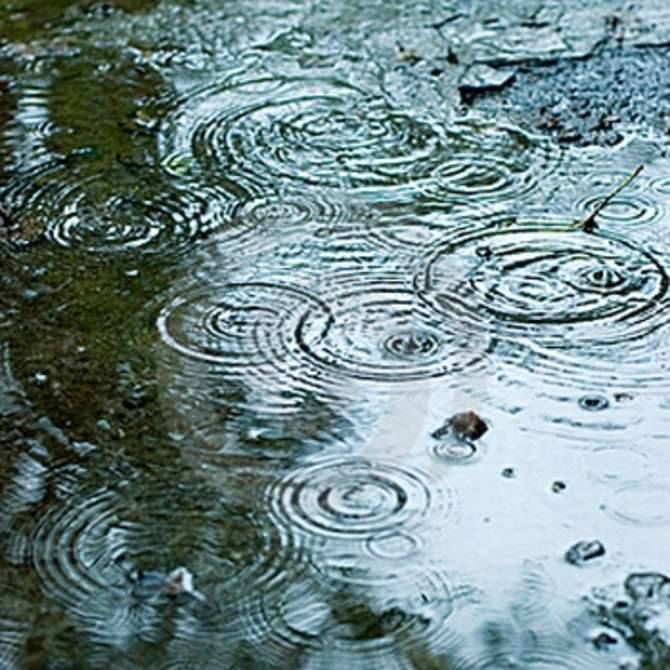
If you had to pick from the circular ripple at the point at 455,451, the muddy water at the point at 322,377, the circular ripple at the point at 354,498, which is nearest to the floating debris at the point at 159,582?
the muddy water at the point at 322,377

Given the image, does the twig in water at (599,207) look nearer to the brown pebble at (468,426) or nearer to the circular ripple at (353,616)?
the brown pebble at (468,426)

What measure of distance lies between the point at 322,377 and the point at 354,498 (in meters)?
0.30

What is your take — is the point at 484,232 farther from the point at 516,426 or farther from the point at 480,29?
the point at 480,29

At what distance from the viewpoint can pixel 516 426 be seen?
1.86 m

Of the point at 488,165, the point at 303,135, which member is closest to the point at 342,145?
the point at 303,135

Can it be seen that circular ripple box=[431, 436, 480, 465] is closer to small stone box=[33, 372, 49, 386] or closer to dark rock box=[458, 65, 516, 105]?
small stone box=[33, 372, 49, 386]

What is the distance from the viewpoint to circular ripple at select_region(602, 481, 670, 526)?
5.51 ft

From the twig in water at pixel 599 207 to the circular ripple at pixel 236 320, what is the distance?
556mm

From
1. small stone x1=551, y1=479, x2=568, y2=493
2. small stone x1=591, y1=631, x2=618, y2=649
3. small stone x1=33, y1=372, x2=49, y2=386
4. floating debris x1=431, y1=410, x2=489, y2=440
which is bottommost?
small stone x1=591, y1=631, x2=618, y2=649

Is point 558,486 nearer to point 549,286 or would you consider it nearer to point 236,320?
point 549,286

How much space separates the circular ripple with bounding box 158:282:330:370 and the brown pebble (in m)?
0.33

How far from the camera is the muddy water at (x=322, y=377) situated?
5.11 feet

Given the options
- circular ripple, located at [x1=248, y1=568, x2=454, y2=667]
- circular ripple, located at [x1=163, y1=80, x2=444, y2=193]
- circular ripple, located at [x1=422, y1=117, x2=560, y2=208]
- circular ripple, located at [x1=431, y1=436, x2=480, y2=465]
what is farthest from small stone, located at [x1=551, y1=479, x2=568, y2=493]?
circular ripple, located at [x1=163, y1=80, x2=444, y2=193]

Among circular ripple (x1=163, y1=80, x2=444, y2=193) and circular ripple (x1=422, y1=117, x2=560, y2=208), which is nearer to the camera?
circular ripple (x1=422, y1=117, x2=560, y2=208)
